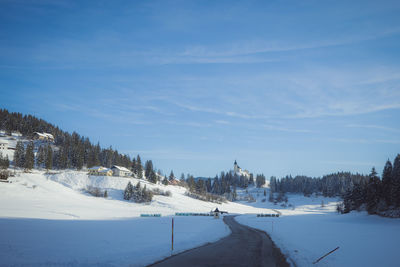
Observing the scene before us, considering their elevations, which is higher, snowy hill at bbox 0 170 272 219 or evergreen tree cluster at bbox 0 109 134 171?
evergreen tree cluster at bbox 0 109 134 171

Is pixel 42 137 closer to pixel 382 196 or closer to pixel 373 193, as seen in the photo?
pixel 373 193

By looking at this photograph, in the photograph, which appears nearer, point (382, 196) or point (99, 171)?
point (382, 196)

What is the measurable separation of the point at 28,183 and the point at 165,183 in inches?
2609

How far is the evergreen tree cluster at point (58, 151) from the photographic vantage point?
350ft

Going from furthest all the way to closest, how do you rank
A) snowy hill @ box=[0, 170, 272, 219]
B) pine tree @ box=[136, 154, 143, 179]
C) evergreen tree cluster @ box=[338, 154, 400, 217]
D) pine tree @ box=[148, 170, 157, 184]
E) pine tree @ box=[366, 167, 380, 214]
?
1. pine tree @ box=[136, 154, 143, 179]
2. pine tree @ box=[148, 170, 157, 184]
3. snowy hill @ box=[0, 170, 272, 219]
4. pine tree @ box=[366, 167, 380, 214]
5. evergreen tree cluster @ box=[338, 154, 400, 217]

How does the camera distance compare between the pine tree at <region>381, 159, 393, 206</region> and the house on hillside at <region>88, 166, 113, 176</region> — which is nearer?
the pine tree at <region>381, 159, 393, 206</region>

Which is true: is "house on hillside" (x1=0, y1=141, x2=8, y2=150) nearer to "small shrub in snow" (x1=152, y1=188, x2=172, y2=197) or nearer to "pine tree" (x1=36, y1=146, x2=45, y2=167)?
"pine tree" (x1=36, y1=146, x2=45, y2=167)

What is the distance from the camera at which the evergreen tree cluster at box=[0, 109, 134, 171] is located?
107m

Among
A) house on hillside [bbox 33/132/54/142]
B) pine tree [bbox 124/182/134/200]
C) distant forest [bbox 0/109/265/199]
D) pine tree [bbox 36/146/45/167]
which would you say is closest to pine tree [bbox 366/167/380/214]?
pine tree [bbox 124/182/134/200]

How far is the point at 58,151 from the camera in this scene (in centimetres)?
12181

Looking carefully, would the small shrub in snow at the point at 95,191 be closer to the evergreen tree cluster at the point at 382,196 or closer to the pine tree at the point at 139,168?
the pine tree at the point at 139,168

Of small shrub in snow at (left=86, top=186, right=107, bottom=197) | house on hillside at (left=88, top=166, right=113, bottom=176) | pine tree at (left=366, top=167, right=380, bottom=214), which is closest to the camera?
pine tree at (left=366, top=167, right=380, bottom=214)


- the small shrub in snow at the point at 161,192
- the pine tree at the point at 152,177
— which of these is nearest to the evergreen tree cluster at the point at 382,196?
the small shrub in snow at the point at 161,192

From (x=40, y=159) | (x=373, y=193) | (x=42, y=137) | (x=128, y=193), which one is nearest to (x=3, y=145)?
(x=42, y=137)
